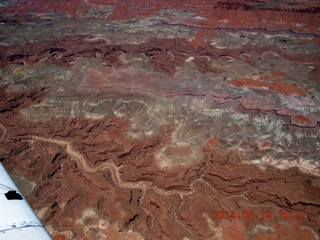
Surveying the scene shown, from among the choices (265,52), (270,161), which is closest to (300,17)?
(265,52)

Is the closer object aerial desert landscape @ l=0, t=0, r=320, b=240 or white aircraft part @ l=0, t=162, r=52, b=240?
white aircraft part @ l=0, t=162, r=52, b=240

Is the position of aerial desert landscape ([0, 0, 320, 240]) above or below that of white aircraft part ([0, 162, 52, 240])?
below

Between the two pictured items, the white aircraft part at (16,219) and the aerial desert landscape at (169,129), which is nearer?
the white aircraft part at (16,219)

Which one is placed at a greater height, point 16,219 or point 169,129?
point 16,219

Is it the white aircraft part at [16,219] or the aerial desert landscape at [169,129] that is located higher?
the white aircraft part at [16,219]
